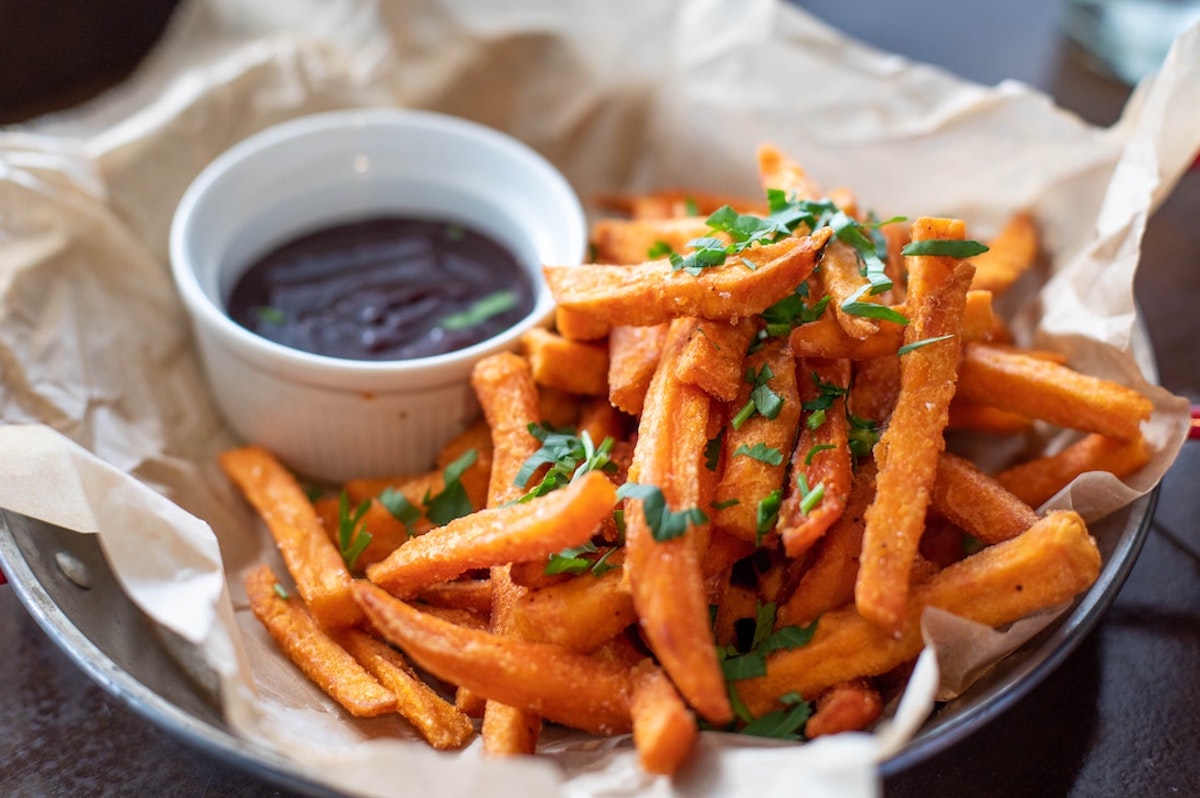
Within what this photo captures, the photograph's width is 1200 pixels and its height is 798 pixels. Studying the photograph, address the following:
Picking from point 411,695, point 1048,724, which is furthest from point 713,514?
point 1048,724

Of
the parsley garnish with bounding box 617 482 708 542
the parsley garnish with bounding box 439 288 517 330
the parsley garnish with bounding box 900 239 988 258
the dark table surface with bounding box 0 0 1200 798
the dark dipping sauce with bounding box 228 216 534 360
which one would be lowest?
the dark table surface with bounding box 0 0 1200 798

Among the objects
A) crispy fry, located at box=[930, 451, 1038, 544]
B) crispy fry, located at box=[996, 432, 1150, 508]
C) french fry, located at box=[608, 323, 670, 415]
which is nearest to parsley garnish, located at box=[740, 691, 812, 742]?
crispy fry, located at box=[930, 451, 1038, 544]

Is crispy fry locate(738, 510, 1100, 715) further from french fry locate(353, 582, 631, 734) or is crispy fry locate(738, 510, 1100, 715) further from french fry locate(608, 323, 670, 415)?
french fry locate(608, 323, 670, 415)

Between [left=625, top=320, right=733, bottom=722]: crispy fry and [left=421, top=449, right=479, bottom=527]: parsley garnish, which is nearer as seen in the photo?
[left=625, top=320, right=733, bottom=722]: crispy fry

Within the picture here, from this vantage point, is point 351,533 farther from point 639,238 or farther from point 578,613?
point 639,238

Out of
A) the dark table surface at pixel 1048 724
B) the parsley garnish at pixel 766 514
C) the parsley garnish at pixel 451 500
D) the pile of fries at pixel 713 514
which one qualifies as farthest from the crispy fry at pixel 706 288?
the dark table surface at pixel 1048 724

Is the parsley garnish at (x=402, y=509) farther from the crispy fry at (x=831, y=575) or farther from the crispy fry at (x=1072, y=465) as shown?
the crispy fry at (x=1072, y=465)
